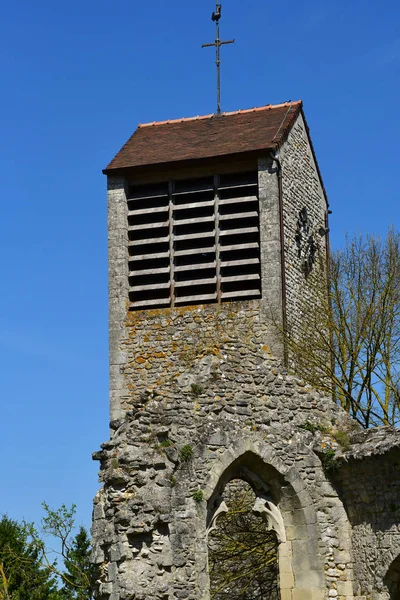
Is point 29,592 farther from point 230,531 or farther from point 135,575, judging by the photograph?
point 135,575

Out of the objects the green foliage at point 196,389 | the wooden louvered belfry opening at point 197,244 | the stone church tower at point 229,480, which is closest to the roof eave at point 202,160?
the wooden louvered belfry opening at point 197,244

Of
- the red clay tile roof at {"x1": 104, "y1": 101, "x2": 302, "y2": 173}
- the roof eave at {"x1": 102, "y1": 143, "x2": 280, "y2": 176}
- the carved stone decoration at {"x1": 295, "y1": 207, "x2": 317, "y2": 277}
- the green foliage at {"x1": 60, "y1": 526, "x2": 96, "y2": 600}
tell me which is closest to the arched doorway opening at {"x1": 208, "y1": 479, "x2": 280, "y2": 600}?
the green foliage at {"x1": 60, "y1": 526, "x2": 96, "y2": 600}

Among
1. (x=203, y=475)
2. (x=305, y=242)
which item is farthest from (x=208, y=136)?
(x=203, y=475)

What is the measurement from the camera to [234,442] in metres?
13.9

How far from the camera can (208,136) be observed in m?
22.4

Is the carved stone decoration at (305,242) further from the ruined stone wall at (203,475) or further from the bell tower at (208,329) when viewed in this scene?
the ruined stone wall at (203,475)

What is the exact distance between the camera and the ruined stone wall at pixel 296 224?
2142 cm

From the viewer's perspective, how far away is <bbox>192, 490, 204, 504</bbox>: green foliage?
13500 mm

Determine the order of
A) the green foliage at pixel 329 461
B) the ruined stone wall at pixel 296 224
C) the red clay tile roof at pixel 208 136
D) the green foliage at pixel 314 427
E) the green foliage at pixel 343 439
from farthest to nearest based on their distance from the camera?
the red clay tile roof at pixel 208 136, the ruined stone wall at pixel 296 224, the green foliage at pixel 314 427, the green foliage at pixel 343 439, the green foliage at pixel 329 461

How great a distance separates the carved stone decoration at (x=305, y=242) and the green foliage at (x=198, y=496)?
9.15 m

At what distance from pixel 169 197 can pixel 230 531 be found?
6.43 metres

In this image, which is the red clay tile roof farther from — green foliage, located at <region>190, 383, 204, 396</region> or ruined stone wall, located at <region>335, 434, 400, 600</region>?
ruined stone wall, located at <region>335, 434, 400, 600</region>

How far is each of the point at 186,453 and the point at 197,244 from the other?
8422mm

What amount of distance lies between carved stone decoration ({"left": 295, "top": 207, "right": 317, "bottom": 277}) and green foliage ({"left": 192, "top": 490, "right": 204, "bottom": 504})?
9.15m
